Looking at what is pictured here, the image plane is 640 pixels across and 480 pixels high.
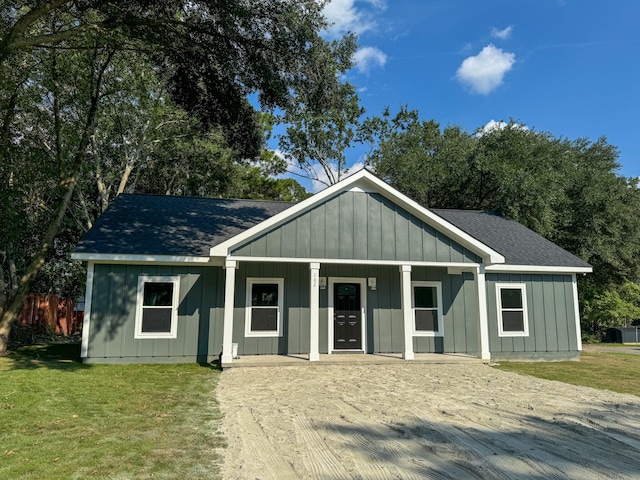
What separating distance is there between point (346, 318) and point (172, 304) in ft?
15.9

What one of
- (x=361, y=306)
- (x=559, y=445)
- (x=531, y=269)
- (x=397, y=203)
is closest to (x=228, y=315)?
(x=361, y=306)

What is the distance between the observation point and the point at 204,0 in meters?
8.91

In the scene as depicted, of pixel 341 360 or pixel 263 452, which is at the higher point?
pixel 341 360

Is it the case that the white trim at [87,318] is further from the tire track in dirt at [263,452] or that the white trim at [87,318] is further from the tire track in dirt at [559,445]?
the tire track in dirt at [559,445]

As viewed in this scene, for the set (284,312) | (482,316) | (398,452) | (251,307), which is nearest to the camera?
(398,452)

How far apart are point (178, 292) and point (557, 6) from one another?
43.8 feet

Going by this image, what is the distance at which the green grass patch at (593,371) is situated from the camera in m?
8.73

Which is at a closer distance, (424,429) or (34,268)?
(424,429)

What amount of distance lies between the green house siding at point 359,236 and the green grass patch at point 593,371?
3.11m

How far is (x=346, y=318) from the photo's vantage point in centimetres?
1229

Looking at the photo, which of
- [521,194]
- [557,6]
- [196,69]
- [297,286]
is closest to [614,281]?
[521,194]

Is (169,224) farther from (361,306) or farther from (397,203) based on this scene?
(397,203)

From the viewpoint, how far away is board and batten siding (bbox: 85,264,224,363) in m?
10.6

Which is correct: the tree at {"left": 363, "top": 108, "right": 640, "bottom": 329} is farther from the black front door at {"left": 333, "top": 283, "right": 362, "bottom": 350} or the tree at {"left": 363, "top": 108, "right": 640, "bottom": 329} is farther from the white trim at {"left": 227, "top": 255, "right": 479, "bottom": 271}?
the black front door at {"left": 333, "top": 283, "right": 362, "bottom": 350}
